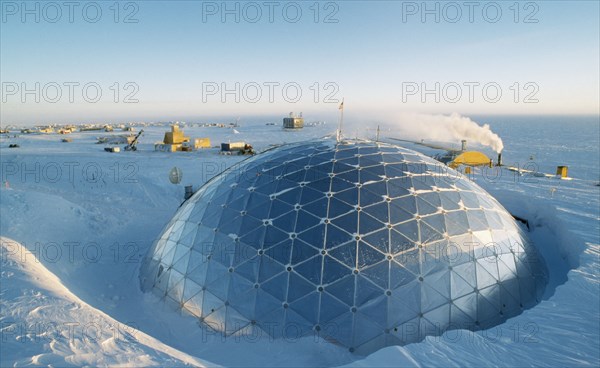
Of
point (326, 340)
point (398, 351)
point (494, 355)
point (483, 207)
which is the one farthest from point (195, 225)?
point (483, 207)

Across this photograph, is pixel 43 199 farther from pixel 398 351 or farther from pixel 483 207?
pixel 483 207

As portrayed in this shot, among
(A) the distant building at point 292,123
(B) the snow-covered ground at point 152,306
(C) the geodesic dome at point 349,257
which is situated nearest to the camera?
(B) the snow-covered ground at point 152,306

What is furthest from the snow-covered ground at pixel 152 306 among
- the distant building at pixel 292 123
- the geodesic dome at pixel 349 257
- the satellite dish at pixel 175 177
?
the distant building at pixel 292 123

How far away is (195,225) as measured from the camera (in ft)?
38.4

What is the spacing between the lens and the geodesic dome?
9023mm

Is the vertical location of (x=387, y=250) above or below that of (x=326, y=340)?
above

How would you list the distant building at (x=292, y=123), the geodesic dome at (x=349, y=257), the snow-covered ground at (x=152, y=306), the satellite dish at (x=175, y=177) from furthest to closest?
the distant building at (x=292, y=123) < the satellite dish at (x=175, y=177) < the geodesic dome at (x=349, y=257) < the snow-covered ground at (x=152, y=306)

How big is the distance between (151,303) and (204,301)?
8.30 feet

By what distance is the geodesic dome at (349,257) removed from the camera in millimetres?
9023

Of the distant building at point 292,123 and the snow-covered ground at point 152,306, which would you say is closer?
the snow-covered ground at point 152,306

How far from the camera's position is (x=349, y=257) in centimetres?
941

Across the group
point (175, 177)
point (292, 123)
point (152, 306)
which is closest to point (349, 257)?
point (152, 306)

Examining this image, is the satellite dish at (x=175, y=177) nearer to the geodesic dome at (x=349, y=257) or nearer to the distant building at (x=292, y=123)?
the geodesic dome at (x=349, y=257)

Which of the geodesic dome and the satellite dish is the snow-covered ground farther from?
the satellite dish
